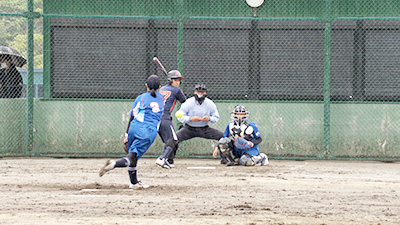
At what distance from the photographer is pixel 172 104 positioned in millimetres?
13648

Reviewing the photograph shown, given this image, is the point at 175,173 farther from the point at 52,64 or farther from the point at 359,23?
the point at 359,23

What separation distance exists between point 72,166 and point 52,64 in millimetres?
2980

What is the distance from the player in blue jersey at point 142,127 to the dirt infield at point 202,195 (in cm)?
40

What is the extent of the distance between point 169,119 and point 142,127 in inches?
127

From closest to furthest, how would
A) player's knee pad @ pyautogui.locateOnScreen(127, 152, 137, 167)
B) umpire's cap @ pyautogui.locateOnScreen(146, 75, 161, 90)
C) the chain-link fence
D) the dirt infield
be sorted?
the dirt infield, player's knee pad @ pyautogui.locateOnScreen(127, 152, 137, 167), umpire's cap @ pyautogui.locateOnScreen(146, 75, 161, 90), the chain-link fence

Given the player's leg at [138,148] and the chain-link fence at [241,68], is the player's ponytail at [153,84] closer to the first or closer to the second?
the player's leg at [138,148]

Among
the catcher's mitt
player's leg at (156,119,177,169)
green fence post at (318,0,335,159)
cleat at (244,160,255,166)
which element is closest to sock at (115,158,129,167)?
player's leg at (156,119,177,169)

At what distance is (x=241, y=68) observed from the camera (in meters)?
16.1

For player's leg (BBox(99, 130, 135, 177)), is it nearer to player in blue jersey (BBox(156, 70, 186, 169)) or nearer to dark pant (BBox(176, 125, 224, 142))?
player in blue jersey (BBox(156, 70, 186, 169))

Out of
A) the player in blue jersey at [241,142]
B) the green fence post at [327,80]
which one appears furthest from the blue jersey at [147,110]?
the green fence post at [327,80]

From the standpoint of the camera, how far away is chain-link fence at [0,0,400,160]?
15742 millimetres

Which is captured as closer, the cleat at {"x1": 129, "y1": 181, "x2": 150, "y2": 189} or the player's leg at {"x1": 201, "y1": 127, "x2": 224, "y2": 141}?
the cleat at {"x1": 129, "y1": 181, "x2": 150, "y2": 189}

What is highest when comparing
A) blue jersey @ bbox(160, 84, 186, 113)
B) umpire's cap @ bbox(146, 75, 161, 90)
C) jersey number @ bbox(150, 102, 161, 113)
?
umpire's cap @ bbox(146, 75, 161, 90)

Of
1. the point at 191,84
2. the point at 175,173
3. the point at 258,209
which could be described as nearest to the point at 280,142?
the point at 191,84
